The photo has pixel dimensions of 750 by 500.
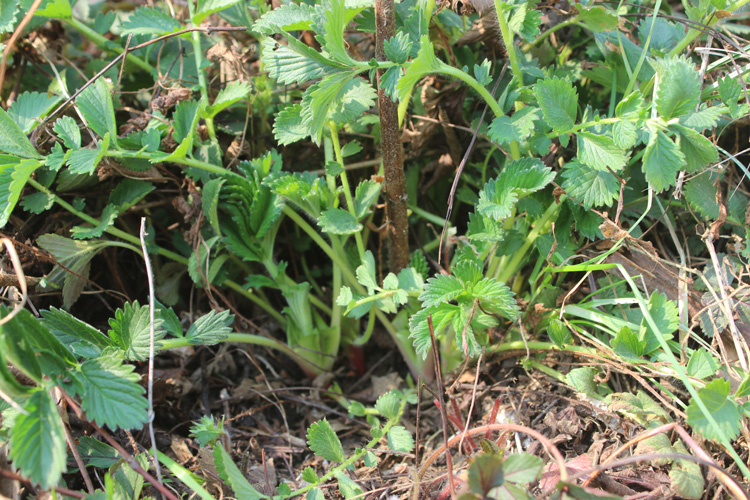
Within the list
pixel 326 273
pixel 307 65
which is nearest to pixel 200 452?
pixel 326 273

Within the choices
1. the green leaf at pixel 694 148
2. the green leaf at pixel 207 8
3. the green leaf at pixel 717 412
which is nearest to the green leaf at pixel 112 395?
the green leaf at pixel 207 8

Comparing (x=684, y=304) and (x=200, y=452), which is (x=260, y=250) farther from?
(x=684, y=304)

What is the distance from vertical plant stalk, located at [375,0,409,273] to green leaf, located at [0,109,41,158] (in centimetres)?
74

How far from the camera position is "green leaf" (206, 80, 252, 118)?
122 centimetres

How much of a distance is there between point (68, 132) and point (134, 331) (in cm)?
46

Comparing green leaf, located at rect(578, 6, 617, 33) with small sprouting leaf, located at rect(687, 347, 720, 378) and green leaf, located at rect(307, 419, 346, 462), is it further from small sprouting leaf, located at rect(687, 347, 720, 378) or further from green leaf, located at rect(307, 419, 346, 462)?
A: green leaf, located at rect(307, 419, 346, 462)

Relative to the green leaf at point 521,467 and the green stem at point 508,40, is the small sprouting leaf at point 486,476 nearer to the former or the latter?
the green leaf at point 521,467

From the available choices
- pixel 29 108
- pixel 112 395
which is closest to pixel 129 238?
pixel 29 108

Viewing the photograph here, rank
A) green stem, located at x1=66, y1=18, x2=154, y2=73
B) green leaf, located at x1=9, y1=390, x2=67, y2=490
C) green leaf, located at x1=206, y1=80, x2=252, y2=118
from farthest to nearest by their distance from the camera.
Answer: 1. green stem, located at x1=66, y1=18, x2=154, y2=73
2. green leaf, located at x1=206, y1=80, x2=252, y2=118
3. green leaf, located at x1=9, y1=390, x2=67, y2=490

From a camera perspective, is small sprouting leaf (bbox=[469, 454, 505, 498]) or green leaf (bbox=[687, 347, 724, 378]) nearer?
small sprouting leaf (bbox=[469, 454, 505, 498])

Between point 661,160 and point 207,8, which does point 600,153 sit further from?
point 207,8

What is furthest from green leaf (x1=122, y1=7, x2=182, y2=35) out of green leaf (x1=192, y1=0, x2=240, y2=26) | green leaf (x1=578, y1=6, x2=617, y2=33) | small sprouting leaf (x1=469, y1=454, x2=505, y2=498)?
small sprouting leaf (x1=469, y1=454, x2=505, y2=498)

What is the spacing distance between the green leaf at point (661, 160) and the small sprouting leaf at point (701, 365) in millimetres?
336

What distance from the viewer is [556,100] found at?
1.06m
